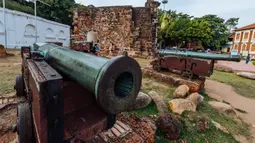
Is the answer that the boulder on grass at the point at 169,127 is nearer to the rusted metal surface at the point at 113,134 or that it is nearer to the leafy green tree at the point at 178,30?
the rusted metal surface at the point at 113,134

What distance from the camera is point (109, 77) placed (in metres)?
0.77

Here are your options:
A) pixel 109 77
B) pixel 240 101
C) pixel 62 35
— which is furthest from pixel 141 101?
pixel 62 35

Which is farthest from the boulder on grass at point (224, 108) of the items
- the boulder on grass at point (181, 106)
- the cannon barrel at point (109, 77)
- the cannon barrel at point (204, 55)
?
the cannon barrel at point (109, 77)

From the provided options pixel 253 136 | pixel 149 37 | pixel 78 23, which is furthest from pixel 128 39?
pixel 253 136

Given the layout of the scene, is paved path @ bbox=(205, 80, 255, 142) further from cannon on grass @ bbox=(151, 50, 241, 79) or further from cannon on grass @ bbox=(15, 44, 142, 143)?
cannon on grass @ bbox=(15, 44, 142, 143)

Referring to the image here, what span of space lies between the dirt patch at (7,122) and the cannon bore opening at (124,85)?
175cm

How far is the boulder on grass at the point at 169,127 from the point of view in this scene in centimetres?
206

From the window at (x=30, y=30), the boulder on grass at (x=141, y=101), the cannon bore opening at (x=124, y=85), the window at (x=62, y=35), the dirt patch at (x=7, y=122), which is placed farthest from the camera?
the window at (x=62, y=35)

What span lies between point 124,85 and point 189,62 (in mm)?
4054

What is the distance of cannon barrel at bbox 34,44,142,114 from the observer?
763 mm

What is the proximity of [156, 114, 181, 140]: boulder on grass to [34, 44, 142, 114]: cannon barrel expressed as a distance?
4.68ft

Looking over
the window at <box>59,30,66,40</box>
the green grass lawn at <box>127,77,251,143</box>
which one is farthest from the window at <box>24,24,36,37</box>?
the green grass lawn at <box>127,77,251,143</box>

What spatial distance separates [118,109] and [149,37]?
438 inches

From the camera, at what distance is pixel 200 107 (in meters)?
3.14
